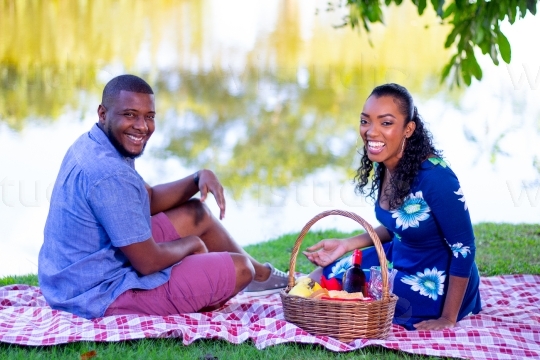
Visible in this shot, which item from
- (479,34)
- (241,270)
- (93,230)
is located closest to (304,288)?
(241,270)

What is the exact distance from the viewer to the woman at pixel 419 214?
3.87m

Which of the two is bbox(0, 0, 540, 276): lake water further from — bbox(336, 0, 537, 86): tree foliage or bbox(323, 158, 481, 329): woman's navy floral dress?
bbox(323, 158, 481, 329): woman's navy floral dress

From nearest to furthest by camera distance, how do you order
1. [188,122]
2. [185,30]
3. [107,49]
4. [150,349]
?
1. [150,349]
2. [188,122]
3. [107,49]
4. [185,30]

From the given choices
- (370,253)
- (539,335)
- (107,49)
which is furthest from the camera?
(107,49)

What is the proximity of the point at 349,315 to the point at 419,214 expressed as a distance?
27.6 inches

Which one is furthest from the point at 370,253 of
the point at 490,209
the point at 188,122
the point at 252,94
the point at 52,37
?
the point at 52,37

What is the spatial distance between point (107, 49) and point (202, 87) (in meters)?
2.80

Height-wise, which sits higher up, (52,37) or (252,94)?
(52,37)

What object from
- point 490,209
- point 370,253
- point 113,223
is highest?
point 113,223

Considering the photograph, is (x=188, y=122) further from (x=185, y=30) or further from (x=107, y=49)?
(x=185, y=30)

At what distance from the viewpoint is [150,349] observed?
3.48 m

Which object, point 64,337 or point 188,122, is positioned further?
point 188,122

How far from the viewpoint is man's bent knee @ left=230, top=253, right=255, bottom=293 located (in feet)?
13.3

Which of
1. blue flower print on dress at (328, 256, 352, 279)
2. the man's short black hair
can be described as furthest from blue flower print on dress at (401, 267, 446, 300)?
the man's short black hair
